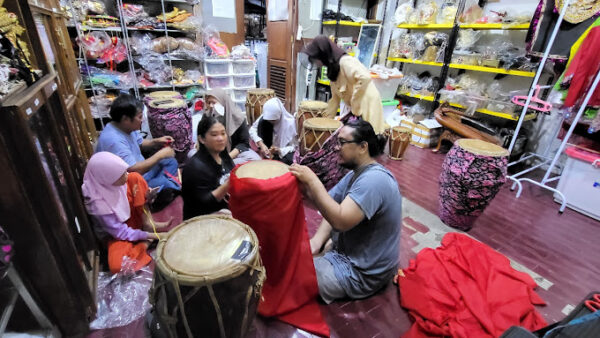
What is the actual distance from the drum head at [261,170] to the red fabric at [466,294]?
3.65 feet

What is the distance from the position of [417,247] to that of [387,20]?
4.32 m

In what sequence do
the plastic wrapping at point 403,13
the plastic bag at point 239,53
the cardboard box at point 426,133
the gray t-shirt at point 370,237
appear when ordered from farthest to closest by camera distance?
the plastic bag at point 239,53
the plastic wrapping at point 403,13
the cardboard box at point 426,133
the gray t-shirt at point 370,237

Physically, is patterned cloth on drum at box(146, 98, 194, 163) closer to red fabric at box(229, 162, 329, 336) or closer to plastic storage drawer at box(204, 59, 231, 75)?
plastic storage drawer at box(204, 59, 231, 75)

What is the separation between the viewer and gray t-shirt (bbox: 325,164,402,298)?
140 cm

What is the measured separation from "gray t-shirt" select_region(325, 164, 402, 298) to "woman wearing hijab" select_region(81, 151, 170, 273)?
4.07 feet

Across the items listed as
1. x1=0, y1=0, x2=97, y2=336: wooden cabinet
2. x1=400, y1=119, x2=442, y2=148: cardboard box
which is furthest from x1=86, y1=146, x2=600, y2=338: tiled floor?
x1=400, y1=119, x2=442, y2=148: cardboard box

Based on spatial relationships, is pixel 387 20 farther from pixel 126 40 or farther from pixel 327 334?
pixel 327 334

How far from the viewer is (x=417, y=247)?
220cm

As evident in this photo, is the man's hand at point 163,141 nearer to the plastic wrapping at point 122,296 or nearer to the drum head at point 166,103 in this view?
the drum head at point 166,103

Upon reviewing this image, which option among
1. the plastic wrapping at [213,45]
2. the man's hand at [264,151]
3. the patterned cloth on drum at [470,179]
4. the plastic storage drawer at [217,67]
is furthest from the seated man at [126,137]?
the plastic wrapping at [213,45]

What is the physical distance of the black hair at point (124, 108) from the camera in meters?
2.12

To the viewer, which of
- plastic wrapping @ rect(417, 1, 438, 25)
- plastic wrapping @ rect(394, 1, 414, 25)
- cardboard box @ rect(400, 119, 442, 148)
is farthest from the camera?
plastic wrapping @ rect(394, 1, 414, 25)

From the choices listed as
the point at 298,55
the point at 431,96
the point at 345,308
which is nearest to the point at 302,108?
the point at 298,55

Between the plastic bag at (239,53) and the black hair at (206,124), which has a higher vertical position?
the plastic bag at (239,53)
